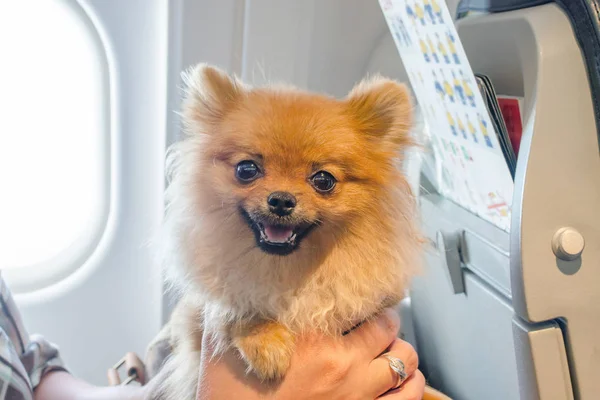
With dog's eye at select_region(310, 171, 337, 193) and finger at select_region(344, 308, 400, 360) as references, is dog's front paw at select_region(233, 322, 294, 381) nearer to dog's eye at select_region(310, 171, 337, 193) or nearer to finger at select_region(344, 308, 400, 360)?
finger at select_region(344, 308, 400, 360)

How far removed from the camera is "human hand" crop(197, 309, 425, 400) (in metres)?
0.80

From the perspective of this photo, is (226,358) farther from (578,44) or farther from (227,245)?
(578,44)

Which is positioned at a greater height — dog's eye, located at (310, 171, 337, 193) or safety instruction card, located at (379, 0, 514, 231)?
safety instruction card, located at (379, 0, 514, 231)

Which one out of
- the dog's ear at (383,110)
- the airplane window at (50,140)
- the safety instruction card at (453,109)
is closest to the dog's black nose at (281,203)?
the dog's ear at (383,110)

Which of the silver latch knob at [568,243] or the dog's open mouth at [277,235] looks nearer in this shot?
the silver latch knob at [568,243]

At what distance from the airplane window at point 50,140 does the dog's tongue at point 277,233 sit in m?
0.84

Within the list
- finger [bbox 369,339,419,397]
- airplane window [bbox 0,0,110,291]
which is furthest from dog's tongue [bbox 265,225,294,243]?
airplane window [bbox 0,0,110,291]

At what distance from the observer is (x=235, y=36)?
1.30 meters

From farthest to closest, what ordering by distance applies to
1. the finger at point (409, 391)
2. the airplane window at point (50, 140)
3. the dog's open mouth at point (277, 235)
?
the airplane window at point (50, 140)
the finger at point (409, 391)
the dog's open mouth at point (277, 235)

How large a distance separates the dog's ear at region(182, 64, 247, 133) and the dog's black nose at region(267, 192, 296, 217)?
221 millimetres

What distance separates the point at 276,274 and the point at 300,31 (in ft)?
2.50

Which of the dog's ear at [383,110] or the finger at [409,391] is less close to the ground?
the dog's ear at [383,110]

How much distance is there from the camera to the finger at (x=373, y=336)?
854 mm

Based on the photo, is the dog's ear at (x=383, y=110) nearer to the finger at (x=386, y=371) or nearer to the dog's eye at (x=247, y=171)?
the dog's eye at (x=247, y=171)
